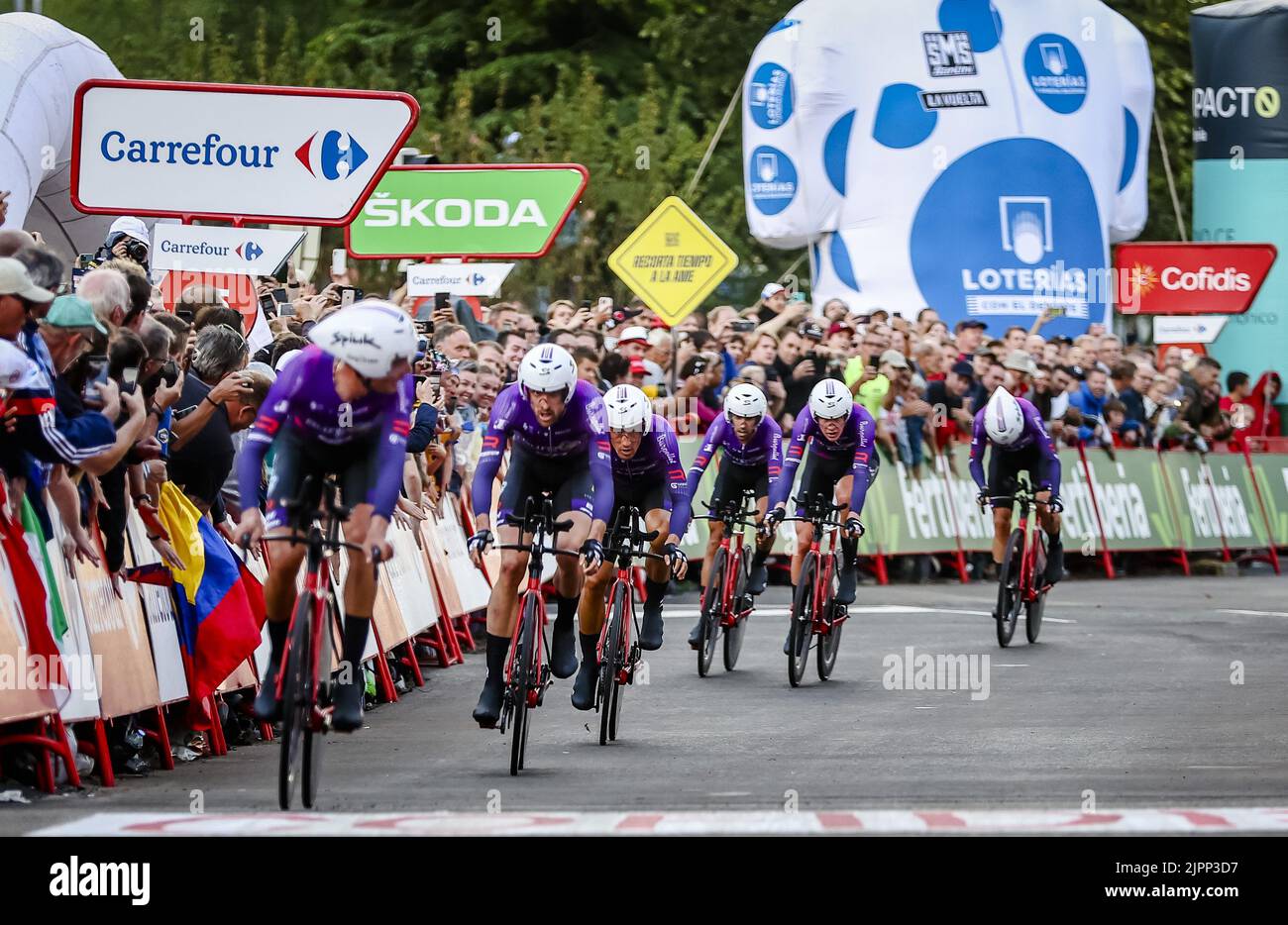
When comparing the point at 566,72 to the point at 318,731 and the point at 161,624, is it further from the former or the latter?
the point at 318,731

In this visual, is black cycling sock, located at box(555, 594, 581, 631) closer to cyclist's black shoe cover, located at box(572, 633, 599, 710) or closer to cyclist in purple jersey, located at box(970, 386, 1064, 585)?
cyclist's black shoe cover, located at box(572, 633, 599, 710)

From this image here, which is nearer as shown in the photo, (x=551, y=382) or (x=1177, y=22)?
(x=551, y=382)

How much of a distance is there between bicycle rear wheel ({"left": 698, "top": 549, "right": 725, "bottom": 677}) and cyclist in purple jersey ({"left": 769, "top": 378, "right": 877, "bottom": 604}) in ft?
1.72

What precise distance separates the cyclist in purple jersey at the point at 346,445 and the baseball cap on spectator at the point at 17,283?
1053 mm

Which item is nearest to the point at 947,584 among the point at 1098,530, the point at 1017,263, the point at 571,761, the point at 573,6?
the point at 1098,530

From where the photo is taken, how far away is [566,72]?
4241 cm

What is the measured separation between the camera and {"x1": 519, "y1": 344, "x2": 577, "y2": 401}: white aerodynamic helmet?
11844 millimetres

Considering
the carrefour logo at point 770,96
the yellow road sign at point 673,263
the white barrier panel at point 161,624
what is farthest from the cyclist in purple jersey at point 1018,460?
the carrefour logo at point 770,96

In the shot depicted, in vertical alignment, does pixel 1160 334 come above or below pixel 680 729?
above

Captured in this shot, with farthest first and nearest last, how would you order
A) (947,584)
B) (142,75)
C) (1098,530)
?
(142,75)
(1098,530)
(947,584)

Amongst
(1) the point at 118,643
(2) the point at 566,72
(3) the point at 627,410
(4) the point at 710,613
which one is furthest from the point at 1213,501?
(1) the point at 118,643
